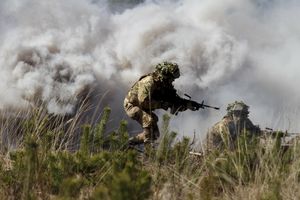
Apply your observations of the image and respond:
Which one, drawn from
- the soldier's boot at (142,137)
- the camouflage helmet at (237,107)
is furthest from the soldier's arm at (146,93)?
the camouflage helmet at (237,107)

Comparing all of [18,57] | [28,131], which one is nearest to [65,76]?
[18,57]

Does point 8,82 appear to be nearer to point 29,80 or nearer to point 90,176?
point 29,80

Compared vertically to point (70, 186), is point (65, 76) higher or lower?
higher

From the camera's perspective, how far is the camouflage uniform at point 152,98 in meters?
6.32

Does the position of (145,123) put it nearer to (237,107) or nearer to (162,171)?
(237,107)

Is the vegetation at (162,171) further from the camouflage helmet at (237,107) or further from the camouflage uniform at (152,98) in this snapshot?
the camouflage helmet at (237,107)

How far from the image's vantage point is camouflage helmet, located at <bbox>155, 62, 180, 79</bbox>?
655cm

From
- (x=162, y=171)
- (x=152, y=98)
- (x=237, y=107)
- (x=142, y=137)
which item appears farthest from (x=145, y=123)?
(x=162, y=171)

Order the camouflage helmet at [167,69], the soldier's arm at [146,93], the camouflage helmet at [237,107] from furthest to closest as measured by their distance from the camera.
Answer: the camouflage helmet at [237,107], the camouflage helmet at [167,69], the soldier's arm at [146,93]

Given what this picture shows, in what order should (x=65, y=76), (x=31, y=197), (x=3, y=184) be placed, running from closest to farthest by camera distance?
(x=31, y=197) < (x=3, y=184) < (x=65, y=76)

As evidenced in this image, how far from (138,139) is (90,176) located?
141 inches

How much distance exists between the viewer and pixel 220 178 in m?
2.61

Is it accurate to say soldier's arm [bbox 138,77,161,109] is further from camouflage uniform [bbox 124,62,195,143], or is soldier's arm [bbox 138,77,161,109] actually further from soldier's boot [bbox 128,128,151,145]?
soldier's boot [bbox 128,128,151,145]

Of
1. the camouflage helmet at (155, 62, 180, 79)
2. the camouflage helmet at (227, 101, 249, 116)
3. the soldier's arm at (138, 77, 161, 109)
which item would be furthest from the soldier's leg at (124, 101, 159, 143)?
the camouflage helmet at (227, 101, 249, 116)
